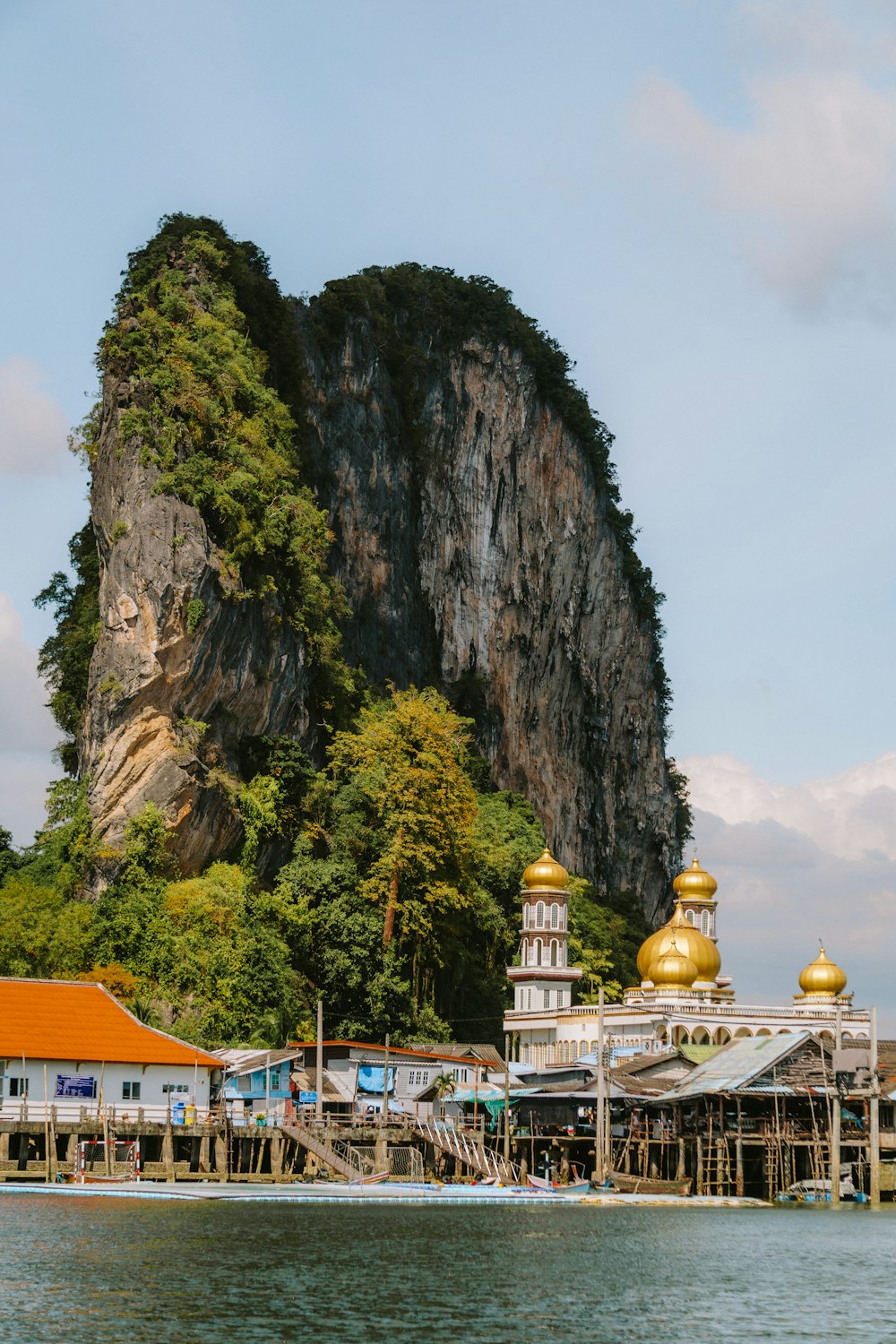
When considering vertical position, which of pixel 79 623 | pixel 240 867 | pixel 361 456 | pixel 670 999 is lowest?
pixel 670 999

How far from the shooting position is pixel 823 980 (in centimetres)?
7450

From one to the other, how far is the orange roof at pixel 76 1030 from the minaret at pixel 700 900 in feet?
104

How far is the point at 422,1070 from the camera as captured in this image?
58.6 meters

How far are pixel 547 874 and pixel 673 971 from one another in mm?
6523

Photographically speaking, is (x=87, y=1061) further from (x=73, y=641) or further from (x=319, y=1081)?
(x=73, y=641)

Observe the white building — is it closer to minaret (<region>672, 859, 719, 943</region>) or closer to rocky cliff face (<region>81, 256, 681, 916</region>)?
rocky cliff face (<region>81, 256, 681, 916</region>)

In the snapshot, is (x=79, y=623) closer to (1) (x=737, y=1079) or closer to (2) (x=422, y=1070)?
(2) (x=422, y=1070)

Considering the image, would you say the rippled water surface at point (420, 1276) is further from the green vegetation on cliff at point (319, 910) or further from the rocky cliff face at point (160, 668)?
the rocky cliff face at point (160, 668)

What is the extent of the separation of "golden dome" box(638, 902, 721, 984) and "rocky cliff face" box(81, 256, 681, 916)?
1467 cm

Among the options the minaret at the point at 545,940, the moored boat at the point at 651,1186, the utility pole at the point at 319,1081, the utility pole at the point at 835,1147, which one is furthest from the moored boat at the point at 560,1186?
the minaret at the point at 545,940

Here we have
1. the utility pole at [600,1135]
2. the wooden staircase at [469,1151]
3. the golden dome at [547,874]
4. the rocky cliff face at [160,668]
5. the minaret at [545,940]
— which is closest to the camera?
the wooden staircase at [469,1151]

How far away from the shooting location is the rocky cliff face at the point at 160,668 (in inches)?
2362

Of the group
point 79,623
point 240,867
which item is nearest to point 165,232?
point 79,623

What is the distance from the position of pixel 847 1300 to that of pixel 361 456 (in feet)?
204
